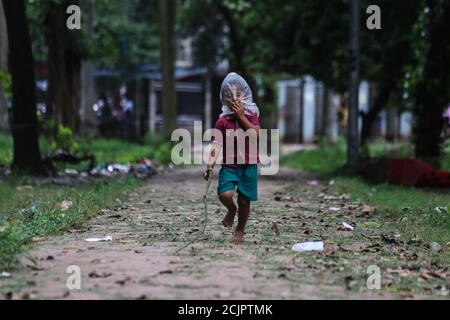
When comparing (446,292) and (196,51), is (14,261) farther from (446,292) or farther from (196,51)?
(196,51)

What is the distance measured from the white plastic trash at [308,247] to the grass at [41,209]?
2420 mm

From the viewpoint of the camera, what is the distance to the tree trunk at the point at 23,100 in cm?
1470

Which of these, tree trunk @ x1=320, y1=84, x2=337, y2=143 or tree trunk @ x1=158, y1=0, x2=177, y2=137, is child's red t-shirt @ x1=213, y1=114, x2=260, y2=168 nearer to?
tree trunk @ x1=158, y1=0, x2=177, y2=137

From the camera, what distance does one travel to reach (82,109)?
95.2 ft

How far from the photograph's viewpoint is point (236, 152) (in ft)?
25.7

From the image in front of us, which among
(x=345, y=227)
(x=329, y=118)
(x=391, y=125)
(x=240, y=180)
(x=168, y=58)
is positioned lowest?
(x=391, y=125)

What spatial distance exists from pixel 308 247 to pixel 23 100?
28.9 feet

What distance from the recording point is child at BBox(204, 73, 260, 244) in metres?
7.82

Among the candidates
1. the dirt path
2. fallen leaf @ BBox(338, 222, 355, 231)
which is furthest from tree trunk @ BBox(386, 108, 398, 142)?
fallen leaf @ BBox(338, 222, 355, 231)

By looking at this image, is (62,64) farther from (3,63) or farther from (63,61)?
(3,63)

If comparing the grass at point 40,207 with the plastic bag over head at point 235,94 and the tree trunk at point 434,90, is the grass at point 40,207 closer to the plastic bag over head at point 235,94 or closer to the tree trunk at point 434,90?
the plastic bag over head at point 235,94

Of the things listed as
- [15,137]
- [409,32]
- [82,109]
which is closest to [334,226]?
[15,137]

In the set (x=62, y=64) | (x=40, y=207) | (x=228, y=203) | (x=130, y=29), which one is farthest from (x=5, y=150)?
(x=130, y=29)

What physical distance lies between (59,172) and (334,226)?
26.5 ft
